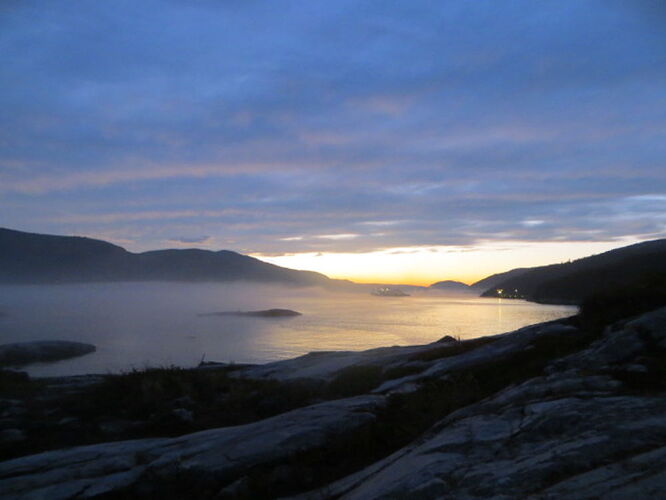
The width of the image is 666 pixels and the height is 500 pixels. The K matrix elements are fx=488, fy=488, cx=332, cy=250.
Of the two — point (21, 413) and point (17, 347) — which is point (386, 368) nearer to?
point (21, 413)

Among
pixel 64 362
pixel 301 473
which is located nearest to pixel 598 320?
pixel 301 473

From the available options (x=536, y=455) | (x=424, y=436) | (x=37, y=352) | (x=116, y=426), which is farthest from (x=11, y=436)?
(x=37, y=352)

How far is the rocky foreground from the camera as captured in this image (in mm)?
5621

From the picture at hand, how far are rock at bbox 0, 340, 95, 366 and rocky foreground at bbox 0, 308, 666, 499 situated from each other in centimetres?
2907

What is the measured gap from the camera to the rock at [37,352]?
128 feet

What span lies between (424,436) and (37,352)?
42.9m

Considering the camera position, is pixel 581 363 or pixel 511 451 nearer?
pixel 511 451

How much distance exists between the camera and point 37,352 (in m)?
41.4

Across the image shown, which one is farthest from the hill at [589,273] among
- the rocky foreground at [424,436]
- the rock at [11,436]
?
the rock at [11,436]

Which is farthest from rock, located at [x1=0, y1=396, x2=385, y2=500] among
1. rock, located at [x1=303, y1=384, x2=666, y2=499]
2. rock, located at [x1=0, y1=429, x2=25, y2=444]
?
rock, located at [x1=0, y1=429, x2=25, y2=444]

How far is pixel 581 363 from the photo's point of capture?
10008 millimetres

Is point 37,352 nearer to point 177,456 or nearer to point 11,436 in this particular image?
point 11,436

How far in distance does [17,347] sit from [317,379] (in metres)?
35.5

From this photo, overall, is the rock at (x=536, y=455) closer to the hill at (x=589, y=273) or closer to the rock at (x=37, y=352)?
the rock at (x=37, y=352)
